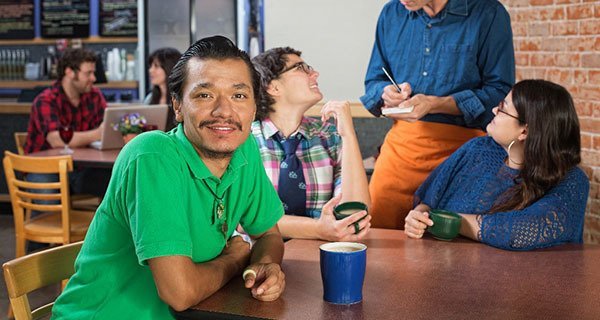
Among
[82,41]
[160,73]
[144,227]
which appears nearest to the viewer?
[144,227]

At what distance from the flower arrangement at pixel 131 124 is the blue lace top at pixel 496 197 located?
2406 mm

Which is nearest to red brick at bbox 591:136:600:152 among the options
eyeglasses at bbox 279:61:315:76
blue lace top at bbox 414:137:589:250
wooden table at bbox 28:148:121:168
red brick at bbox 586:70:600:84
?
red brick at bbox 586:70:600:84

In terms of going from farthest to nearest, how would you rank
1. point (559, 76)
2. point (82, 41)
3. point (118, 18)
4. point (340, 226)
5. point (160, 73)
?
point (82, 41)
point (118, 18)
point (160, 73)
point (559, 76)
point (340, 226)

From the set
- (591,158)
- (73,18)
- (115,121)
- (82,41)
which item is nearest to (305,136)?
(591,158)

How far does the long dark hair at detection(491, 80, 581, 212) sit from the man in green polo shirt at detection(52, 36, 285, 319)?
94 centimetres

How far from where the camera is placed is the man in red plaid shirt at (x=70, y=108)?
5.11m

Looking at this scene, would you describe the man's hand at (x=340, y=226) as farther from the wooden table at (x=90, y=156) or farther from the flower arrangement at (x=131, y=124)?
the flower arrangement at (x=131, y=124)

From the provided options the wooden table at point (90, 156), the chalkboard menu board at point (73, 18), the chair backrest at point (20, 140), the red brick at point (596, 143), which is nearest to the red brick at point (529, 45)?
the red brick at point (596, 143)

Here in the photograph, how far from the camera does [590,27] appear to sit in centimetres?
408

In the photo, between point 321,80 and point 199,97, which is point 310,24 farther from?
point 199,97

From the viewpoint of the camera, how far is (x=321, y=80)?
19.0ft

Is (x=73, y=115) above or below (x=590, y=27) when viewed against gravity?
below

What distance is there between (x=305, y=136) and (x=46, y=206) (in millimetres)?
2011

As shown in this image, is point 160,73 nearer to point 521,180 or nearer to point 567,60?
point 567,60
